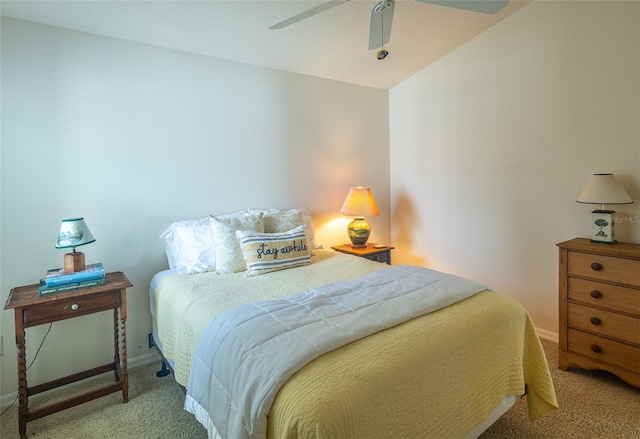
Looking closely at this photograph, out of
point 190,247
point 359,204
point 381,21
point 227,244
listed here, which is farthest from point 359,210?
point 381,21

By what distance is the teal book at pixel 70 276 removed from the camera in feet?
6.02

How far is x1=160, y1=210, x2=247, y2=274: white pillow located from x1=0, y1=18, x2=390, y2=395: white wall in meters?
0.15

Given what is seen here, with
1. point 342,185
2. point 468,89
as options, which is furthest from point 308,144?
point 468,89

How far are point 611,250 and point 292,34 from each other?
266 centimetres

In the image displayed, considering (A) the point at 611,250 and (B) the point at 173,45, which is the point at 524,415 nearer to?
(A) the point at 611,250

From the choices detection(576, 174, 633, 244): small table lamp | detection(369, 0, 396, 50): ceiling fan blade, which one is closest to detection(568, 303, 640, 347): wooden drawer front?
detection(576, 174, 633, 244): small table lamp

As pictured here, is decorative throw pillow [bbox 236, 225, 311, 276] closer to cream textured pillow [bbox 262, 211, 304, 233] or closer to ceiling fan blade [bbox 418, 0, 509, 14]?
cream textured pillow [bbox 262, 211, 304, 233]

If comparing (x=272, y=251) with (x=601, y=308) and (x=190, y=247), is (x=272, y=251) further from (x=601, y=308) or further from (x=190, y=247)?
(x=601, y=308)

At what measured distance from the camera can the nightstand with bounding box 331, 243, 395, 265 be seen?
311cm

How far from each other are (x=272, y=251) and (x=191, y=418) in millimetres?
1070

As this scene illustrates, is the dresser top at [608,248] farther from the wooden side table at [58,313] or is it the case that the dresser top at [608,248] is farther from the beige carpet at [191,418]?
the wooden side table at [58,313]

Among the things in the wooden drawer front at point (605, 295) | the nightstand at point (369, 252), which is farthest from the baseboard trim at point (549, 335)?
the nightstand at point (369, 252)

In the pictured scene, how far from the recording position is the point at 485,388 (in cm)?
141

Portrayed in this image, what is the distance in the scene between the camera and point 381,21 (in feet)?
5.90
